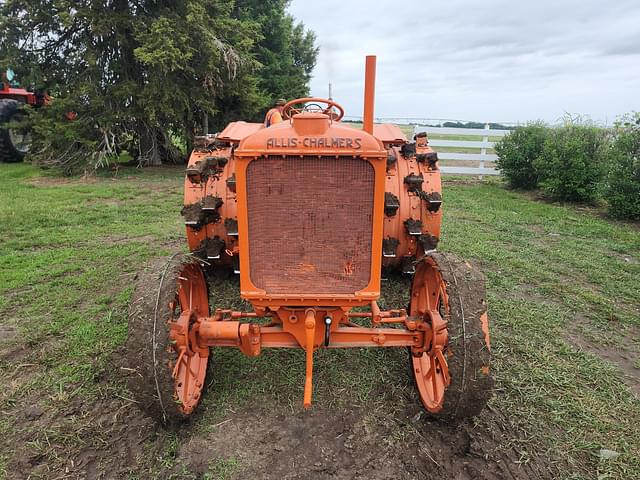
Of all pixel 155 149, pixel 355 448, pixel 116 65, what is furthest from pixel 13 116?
pixel 355 448

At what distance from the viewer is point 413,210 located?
4.03m

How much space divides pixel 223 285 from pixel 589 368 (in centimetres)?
325

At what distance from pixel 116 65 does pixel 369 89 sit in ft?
34.5

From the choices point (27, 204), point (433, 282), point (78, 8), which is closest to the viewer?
point (433, 282)

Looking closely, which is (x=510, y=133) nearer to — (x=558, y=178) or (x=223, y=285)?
(x=558, y=178)

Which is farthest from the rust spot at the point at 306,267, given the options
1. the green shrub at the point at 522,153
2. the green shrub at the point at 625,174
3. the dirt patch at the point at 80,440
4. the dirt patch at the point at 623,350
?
the green shrub at the point at 522,153

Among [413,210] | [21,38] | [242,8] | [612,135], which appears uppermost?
[242,8]

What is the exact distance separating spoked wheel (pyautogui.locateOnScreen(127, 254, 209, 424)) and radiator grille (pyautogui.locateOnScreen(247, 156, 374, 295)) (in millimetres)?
510

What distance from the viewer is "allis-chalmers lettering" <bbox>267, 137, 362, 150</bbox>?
234cm

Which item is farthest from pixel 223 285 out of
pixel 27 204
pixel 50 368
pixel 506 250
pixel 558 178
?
pixel 558 178

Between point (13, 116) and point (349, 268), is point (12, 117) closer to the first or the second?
point (13, 116)

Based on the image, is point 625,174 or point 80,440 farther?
point 625,174

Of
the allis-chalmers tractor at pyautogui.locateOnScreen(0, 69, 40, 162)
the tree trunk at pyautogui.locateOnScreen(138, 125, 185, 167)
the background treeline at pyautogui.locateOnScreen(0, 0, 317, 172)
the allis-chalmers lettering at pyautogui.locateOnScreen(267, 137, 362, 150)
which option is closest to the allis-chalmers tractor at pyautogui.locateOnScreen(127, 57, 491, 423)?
the allis-chalmers lettering at pyautogui.locateOnScreen(267, 137, 362, 150)

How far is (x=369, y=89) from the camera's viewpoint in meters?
2.85
